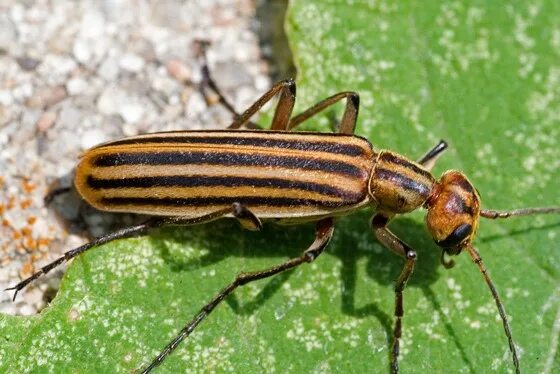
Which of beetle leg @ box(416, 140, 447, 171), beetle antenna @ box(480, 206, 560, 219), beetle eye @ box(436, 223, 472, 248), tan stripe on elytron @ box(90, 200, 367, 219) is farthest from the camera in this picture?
beetle leg @ box(416, 140, 447, 171)

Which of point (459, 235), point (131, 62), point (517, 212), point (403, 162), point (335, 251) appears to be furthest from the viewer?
point (131, 62)

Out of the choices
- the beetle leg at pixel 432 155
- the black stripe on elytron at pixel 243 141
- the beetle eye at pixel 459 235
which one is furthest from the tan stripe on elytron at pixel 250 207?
the beetle leg at pixel 432 155

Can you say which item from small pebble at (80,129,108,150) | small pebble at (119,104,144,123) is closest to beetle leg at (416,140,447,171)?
small pebble at (119,104,144,123)

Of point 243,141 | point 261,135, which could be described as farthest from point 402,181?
point 243,141

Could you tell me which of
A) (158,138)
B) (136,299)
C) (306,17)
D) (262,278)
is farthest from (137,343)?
(306,17)

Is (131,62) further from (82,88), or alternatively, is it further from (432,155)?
(432,155)

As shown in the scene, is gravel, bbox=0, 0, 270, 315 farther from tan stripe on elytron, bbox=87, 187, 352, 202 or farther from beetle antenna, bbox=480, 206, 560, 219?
beetle antenna, bbox=480, 206, 560, 219

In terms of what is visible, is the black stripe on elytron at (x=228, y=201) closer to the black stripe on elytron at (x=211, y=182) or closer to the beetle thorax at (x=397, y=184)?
the black stripe on elytron at (x=211, y=182)
